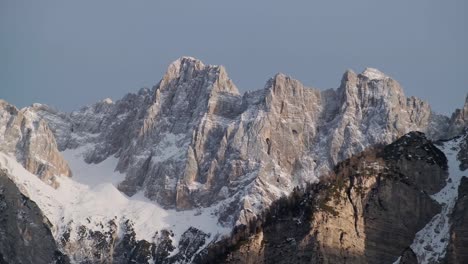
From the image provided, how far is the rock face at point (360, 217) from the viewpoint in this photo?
16400cm

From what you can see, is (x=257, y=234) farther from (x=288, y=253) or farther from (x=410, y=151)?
(x=410, y=151)

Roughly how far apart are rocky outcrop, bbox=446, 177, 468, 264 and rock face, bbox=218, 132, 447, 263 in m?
4.66

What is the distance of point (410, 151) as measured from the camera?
17975 cm

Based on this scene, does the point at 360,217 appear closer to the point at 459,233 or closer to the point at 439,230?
the point at 439,230

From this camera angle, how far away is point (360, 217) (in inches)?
6604

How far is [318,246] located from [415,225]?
16159 millimetres

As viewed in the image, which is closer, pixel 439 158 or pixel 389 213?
pixel 389 213

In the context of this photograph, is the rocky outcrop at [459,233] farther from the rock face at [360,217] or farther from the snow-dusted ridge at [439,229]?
the rock face at [360,217]

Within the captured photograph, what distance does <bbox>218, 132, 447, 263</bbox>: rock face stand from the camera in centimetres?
16400

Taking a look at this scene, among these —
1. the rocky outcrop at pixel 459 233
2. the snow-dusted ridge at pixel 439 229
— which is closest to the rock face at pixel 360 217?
the snow-dusted ridge at pixel 439 229

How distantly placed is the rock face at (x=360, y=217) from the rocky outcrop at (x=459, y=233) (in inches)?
183

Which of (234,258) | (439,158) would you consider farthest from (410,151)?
(234,258)

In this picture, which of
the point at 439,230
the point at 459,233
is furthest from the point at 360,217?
the point at 459,233

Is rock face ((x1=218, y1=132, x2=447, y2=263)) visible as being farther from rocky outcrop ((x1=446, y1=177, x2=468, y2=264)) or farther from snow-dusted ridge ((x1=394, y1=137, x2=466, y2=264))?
rocky outcrop ((x1=446, y1=177, x2=468, y2=264))
